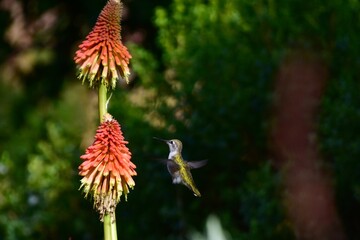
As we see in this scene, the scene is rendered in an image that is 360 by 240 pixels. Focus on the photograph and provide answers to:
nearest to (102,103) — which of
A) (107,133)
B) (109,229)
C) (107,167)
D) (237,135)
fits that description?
(107,133)

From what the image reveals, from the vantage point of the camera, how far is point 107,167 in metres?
3.39

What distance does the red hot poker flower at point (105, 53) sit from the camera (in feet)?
11.1

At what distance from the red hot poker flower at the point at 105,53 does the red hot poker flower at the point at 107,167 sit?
15 cm

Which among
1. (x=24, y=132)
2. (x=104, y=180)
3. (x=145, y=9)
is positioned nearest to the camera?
(x=104, y=180)

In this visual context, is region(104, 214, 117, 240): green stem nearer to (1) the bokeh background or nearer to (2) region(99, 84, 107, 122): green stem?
(2) region(99, 84, 107, 122): green stem

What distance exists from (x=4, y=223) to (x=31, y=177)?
670 mm

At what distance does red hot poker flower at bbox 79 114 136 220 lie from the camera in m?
3.35

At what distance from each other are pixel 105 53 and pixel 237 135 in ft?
18.6

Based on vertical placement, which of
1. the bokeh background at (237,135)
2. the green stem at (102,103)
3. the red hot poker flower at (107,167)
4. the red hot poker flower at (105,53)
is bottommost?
the red hot poker flower at (107,167)

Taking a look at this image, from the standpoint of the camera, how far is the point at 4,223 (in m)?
10.3

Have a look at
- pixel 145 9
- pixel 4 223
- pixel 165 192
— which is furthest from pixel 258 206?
pixel 145 9

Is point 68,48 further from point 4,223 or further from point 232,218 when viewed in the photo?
point 232,218

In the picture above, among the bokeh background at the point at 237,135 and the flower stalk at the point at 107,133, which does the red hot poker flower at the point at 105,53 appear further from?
the bokeh background at the point at 237,135

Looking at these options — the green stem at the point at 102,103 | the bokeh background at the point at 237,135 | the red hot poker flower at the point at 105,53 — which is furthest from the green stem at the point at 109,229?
the bokeh background at the point at 237,135
